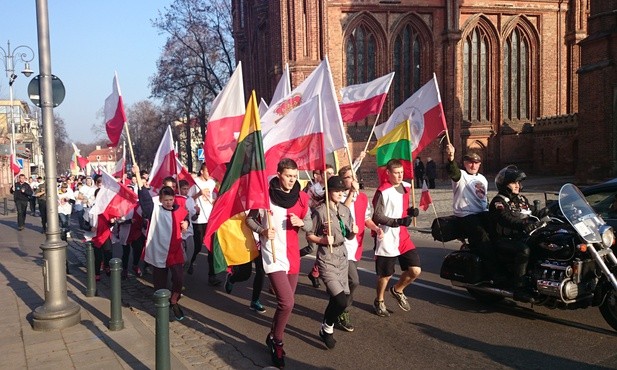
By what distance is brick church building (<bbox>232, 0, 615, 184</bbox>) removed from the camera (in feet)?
98.5

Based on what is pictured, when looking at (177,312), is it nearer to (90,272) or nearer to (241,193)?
(90,272)

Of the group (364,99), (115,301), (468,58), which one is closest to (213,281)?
(115,301)

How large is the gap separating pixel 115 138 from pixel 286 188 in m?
5.00

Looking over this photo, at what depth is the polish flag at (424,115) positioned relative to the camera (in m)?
8.72

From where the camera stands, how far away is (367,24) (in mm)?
30984

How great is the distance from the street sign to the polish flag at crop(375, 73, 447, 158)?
17.1ft

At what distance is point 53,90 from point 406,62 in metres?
27.7

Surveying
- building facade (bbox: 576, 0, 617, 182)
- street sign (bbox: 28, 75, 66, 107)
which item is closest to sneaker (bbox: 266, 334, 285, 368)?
street sign (bbox: 28, 75, 66, 107)

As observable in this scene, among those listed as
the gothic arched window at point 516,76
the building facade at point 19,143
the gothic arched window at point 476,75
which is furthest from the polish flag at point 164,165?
the gothic arched window at point 516,76

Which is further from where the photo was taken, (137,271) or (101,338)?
(137,271)

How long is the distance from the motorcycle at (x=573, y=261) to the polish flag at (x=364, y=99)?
14.4ft

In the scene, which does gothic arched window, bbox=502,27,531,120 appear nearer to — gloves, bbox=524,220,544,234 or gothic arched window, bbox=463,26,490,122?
gothic arched window, bbox=463,26,490,122

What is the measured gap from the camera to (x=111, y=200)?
340 inches

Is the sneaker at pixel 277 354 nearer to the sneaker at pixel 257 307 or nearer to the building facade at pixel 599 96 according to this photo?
the sneaker at pixel 257 307
